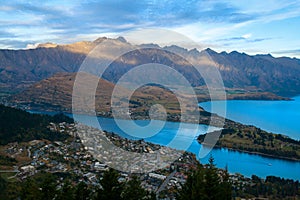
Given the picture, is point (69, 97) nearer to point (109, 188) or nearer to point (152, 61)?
point (109, 188)

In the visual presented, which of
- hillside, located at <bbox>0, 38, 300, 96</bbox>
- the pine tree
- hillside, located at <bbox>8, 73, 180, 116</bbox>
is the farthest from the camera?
hillside, located at <bbox>0, 38, 300, 96</bbox>

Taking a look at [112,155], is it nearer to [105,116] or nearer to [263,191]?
[263,191]

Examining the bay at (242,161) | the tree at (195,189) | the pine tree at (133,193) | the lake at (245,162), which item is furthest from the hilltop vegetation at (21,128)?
the tree at (195,189)

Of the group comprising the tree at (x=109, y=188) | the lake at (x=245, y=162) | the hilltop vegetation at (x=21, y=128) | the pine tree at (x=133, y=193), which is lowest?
the lake at (x=245, y=162)

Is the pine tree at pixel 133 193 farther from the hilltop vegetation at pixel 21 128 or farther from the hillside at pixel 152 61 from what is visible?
the hillside at pixel 152 61

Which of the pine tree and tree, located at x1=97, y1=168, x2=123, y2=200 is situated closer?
tree, located at x1=97, y1=168, x2=123, y2=200

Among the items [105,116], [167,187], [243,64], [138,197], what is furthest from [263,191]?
[243,64]

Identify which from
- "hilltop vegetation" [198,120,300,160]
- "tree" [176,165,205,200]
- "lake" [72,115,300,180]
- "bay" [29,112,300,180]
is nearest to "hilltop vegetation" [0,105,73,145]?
"bay" [29,112,300,180]

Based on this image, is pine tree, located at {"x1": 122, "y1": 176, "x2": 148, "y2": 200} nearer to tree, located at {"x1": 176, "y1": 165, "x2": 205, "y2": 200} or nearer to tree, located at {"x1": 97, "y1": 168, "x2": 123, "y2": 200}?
Result: tree, located at {"x1": 97, "y1": 168, "x2": 123, "y2": 200}

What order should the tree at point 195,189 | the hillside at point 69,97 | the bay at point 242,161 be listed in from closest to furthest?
the tree at point 195,189 < the bay at point 242,161 < the hillside at point 69,97
